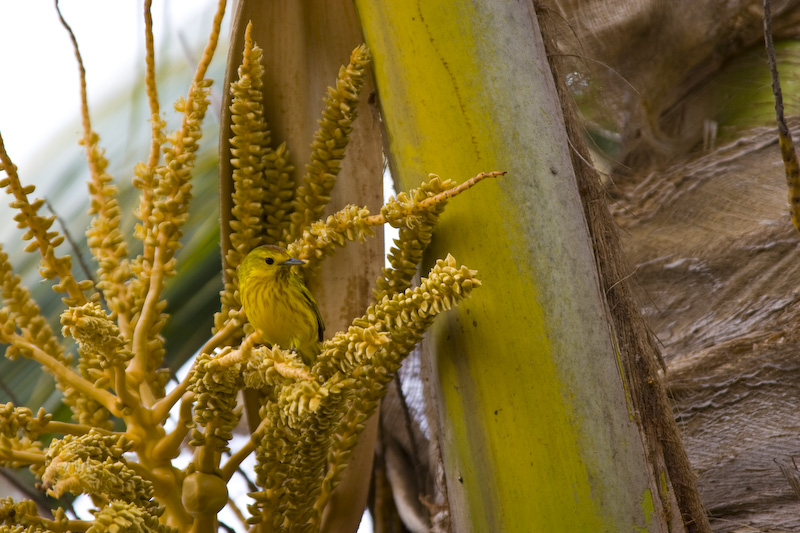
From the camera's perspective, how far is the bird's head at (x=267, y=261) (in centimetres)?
86

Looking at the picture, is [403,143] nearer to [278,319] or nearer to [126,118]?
[278,319]

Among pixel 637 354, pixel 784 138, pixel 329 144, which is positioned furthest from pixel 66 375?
pixel 784 138

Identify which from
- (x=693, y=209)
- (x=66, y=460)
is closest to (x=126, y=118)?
(x=66, y=460)

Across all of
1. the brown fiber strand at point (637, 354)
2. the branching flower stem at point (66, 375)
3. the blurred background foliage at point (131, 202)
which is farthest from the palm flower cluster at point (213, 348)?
the blurred background foliage at point (131, 202)

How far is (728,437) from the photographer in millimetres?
1169

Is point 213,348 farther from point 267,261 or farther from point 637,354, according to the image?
point 637,354

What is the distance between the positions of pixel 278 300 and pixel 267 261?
5 cm

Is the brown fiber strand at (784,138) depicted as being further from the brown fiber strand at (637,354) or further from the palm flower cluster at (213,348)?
the palm flower cluster at (213,348)

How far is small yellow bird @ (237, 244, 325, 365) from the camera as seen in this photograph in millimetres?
854

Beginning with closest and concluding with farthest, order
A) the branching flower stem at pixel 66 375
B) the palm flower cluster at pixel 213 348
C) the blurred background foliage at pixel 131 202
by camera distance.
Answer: the palm flower cluster at pixel 213 348 < the branching flower stem at pixel 66 375 < the blurred background foliage at pixel 131 202

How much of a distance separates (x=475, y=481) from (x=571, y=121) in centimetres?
47

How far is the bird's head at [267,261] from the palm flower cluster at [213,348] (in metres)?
0.02

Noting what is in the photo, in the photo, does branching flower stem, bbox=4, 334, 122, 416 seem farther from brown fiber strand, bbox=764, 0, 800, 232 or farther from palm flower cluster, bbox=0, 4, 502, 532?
brown fiber strand, bbox=764, 0, 800, 232

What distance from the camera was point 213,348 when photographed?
35.3 inches
